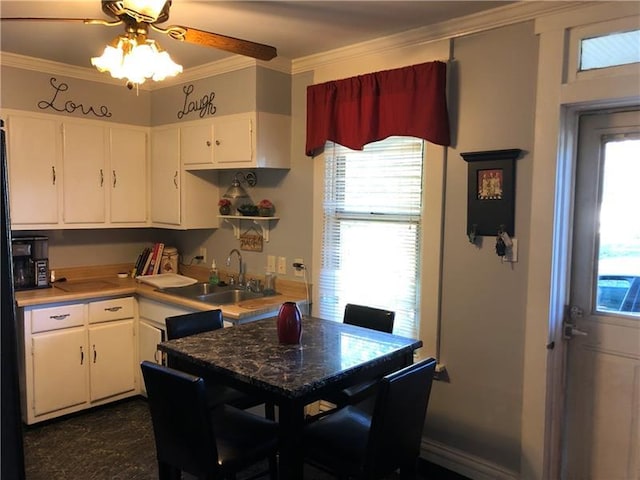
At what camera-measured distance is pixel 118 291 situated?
360cm

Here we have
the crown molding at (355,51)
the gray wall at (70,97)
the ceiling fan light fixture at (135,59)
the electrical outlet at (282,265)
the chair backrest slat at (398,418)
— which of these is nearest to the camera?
the chair backrest slat at (398,418)

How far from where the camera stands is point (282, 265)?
11.8 feet

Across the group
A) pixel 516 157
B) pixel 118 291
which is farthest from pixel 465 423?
pixel 118 291

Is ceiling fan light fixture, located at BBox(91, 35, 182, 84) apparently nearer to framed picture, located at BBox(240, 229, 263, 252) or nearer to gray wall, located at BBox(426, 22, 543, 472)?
gray wall, located at BBox(426, 22, 543, 472)

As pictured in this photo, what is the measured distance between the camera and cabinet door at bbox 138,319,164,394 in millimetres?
3533

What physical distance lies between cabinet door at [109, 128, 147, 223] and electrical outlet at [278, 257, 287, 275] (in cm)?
125

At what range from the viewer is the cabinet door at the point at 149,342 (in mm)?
3533

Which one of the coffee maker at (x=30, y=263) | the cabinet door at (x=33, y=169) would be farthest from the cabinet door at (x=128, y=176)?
the coffee maker at (x=30, y=263)

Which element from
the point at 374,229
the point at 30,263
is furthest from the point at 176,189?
the point at 374,229

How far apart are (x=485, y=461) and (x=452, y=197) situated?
1.40m

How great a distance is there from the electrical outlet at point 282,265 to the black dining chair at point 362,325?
81 cm

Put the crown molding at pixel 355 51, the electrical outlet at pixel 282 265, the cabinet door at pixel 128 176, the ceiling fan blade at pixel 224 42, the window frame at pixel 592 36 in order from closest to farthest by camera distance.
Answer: the ceiling fan blade at pixel 224 42 < the window frame at pixel 592 36 < the crown molding at pixel 355 51 < the electrical outlet at pixel 282 265 < the cabinet door at pixel 128 176

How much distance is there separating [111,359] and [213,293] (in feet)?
2.78

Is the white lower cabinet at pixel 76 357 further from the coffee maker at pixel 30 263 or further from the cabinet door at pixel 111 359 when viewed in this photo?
the coffee maker at pixel 30 263
